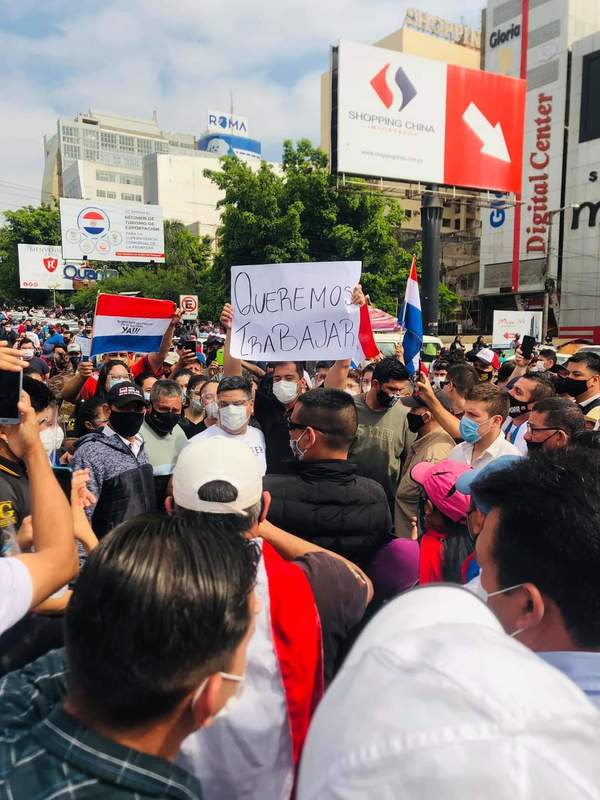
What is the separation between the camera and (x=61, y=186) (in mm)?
91562

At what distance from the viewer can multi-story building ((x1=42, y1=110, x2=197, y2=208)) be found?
82438mm

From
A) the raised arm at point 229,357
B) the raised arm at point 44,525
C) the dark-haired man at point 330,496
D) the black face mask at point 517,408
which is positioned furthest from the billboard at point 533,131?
the raised arm at point 44,525

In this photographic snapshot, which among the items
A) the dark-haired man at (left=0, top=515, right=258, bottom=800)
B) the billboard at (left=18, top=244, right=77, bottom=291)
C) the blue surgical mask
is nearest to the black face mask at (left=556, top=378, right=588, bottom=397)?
the blue surgical mask

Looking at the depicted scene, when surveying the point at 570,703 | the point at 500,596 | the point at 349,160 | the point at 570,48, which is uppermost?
the point at 570,48

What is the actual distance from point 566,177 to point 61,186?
3137 inches

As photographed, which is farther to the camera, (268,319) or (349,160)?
(349,160)

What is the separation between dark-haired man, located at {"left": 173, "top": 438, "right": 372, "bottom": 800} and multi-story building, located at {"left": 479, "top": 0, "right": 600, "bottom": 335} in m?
34.9

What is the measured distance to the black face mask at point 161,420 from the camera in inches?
154

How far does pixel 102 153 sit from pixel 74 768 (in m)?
108

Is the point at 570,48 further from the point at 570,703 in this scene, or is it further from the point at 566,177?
the point at 570,703

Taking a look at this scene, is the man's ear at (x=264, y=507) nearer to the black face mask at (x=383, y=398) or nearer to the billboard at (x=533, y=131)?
the black face mask at (x=383, y=398)

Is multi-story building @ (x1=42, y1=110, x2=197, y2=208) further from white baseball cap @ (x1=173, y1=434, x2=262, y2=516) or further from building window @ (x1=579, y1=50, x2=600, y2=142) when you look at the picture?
white baseball cap @ (x1=173, y1=434, x2=262, y2=516)

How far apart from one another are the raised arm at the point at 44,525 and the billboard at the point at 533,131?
37.7 meters

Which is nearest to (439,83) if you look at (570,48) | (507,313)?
(507,313)
